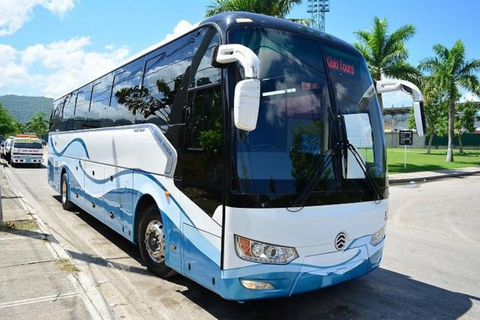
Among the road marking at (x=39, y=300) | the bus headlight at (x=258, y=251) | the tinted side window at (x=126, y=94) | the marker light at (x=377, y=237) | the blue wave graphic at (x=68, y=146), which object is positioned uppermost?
the tinted side window at (x=126, y=94)

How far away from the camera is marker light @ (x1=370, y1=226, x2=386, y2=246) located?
4.42 m

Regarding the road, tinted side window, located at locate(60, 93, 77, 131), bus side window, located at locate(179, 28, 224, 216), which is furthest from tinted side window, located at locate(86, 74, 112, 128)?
bus side window, located at locate(179, 28, 224, 216)

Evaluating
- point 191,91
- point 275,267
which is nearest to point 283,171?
point 275,267

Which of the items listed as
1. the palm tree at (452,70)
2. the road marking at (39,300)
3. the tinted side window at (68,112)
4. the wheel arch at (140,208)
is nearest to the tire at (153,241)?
the wheel arch at (140,208)

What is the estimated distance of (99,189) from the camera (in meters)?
7.33

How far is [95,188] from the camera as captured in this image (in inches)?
299

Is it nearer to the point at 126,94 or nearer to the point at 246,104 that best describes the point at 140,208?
the point at 126,94


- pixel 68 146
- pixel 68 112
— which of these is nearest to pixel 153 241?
pixel 68 146

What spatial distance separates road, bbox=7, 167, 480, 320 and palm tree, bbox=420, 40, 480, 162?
85.1 feet

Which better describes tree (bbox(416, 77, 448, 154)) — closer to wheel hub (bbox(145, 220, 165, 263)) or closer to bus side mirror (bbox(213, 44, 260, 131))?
wheel hub (bbox(145, 220, 165, 263))

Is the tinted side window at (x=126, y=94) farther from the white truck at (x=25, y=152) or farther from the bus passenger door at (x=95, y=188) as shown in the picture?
the white truck at (x=25, y=152)

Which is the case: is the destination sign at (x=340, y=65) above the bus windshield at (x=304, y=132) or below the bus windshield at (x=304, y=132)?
above

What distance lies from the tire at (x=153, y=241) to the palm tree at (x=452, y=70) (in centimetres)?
3109

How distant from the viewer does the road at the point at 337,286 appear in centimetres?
425
